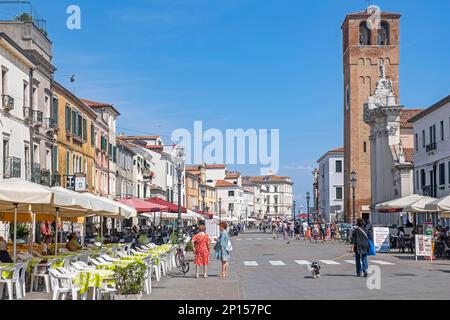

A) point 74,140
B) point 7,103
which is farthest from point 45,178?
point 74,140

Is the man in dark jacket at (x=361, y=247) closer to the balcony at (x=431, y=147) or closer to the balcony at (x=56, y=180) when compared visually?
the balcony at (x=56, y=180)

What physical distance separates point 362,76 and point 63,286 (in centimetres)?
8008

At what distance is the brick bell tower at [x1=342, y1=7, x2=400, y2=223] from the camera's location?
90188 millimetres

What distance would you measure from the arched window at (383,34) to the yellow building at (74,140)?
51229mm

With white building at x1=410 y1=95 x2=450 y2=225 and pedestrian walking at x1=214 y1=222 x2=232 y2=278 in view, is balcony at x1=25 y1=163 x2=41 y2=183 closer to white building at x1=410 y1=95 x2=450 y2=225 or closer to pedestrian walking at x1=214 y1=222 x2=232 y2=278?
pedestrian walking at x1=214 y1=222 x2=232 y2=278

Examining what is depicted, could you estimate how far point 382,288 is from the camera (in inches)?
732

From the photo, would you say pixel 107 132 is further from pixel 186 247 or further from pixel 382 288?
pixel 382 288

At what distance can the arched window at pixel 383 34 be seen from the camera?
94.3 meters

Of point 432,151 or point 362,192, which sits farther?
point 362,192

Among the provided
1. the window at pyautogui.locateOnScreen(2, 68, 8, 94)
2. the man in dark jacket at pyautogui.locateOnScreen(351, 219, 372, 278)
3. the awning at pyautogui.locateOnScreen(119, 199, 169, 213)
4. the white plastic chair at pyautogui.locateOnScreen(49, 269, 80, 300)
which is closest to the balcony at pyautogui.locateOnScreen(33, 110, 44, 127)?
the window at pyautogui.locateOnScreen(2, 68, 8, 94)

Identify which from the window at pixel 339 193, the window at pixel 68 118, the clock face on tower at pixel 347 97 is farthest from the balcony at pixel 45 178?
the window at pixel 339 193
